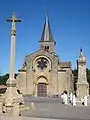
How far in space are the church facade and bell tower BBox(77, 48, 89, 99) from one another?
26.7m

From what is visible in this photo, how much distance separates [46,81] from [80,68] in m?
28.6

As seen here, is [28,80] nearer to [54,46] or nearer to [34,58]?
[34,58]

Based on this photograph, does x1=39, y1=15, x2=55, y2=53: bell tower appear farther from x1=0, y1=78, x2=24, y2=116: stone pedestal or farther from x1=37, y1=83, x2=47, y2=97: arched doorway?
x1=0, y1=78, x2=24, y2=116: stone pedestal

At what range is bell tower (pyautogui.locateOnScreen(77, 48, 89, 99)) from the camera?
104ft

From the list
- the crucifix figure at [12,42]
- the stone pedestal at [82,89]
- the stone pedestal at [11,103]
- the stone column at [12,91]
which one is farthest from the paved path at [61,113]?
the stone pedestal at [82,89]

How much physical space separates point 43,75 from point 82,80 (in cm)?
2867

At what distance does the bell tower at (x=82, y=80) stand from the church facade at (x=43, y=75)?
26669 millimetres

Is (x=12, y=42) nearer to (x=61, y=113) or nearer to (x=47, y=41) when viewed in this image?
(x=61, y=113)

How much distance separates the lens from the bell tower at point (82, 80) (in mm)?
31781

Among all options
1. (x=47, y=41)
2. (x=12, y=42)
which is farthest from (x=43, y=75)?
(x=12, y=42)

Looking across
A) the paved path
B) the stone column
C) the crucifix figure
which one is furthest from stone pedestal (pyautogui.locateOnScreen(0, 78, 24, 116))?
the paved path

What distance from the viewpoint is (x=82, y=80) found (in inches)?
1268

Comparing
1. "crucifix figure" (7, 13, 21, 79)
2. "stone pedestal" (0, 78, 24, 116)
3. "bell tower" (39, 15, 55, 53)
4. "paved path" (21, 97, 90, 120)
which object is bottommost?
"paved path" (21, 97, 90, 120)

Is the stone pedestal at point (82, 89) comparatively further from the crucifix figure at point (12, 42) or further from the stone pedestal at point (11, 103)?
the crucifix figure at point (12, 42)
